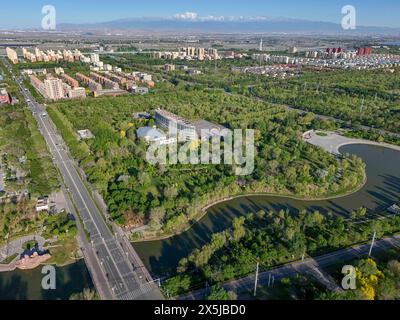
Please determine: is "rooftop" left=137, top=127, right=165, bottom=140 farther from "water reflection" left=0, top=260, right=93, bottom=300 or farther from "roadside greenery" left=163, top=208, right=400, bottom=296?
"water reflection" left=0, top=260, right=93, bottom=300

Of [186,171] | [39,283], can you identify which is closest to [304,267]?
[186,171]

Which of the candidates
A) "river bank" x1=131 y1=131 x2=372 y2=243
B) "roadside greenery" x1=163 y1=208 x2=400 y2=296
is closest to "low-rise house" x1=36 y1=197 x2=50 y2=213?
"river bank" x1=131 y1=131 x2=372 y2=243

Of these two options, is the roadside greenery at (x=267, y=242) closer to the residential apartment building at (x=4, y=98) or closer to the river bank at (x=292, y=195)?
the river bank at (x=292, y=195)

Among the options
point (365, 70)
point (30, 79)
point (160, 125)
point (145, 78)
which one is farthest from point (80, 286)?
point (365, 70)

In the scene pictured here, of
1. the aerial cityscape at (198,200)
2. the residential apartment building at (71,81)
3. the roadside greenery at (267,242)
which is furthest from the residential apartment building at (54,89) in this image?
the roadside greenery at (267,242)

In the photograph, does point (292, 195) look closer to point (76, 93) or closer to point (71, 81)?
point (76, 93)
